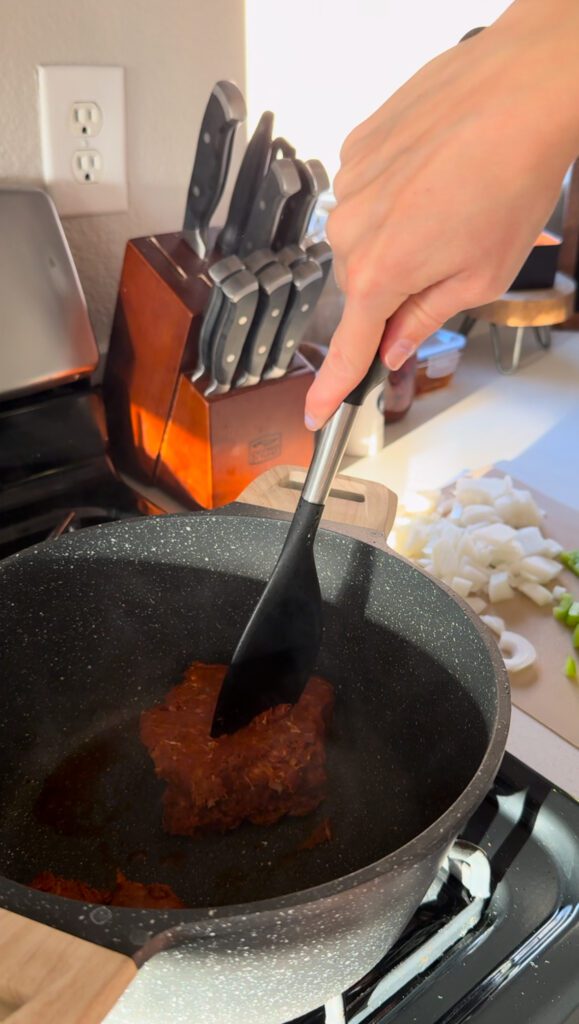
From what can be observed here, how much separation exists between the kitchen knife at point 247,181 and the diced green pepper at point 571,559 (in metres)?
0.45

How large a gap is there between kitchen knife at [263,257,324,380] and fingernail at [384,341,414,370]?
28 cm

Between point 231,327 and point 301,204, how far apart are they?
0.14 meters

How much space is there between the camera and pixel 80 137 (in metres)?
0.86

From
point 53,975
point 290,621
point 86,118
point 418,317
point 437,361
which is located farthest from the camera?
point 437,361

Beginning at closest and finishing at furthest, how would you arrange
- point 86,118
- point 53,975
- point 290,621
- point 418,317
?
point 53,975 < point 418,317 < point 290,621 < point 86,118

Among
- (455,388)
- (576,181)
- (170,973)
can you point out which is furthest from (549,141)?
(576,181)

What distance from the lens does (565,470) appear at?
106cm

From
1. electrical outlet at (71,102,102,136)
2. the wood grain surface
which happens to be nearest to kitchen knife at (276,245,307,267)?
electrical outlet at (71,102,102,136)

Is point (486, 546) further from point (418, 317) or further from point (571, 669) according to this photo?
point (418, 317)

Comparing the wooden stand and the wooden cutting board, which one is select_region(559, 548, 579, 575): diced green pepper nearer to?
the wooden cutting board

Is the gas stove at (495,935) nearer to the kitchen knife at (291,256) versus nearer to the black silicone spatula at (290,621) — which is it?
the black silicone spatula at (290,621)

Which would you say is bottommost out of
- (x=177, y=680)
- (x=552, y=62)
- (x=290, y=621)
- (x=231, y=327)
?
(x=177, y=680)

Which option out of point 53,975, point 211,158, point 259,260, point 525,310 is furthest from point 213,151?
point 53,975

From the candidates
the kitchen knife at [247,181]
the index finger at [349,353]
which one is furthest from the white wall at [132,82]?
the index finger at [349,353]
